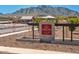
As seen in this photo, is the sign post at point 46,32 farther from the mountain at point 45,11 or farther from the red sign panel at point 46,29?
the mountain at point 45,11

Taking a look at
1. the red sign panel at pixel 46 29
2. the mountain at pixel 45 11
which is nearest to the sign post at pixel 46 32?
the red sign panel at pixel 46 29

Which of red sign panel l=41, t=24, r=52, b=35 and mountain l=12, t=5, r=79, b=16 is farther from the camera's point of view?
A: red sign panel l=41, t=24, r=52, b=35

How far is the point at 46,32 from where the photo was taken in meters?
10.2

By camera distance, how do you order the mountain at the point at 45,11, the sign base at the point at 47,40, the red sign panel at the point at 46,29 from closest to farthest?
the mountain at the point at 45,11 → the red sign panel at the point at 46,29 → the sign base at the point at 47,40

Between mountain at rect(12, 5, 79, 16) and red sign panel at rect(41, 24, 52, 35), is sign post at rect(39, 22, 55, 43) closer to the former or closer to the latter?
red sign panel at rect(41, 24, 52, 35)

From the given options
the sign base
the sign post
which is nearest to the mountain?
the sign post

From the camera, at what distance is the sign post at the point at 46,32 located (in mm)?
9984

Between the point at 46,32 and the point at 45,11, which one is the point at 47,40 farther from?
the point at 45,11

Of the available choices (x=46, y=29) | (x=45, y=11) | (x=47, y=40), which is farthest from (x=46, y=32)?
(x=45, y=11)

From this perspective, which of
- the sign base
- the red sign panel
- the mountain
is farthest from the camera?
the sign base

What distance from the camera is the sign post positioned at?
9.98 metres

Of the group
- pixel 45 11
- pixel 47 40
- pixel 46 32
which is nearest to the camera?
pixel 45 11

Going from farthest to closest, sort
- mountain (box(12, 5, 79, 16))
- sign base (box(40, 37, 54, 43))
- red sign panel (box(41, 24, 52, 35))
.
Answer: sign base (box(40, 37, 54, 43)) < red sign panel (box(41, 24, 52, 35)) < mountain (box(12, 5, 79, 16))
